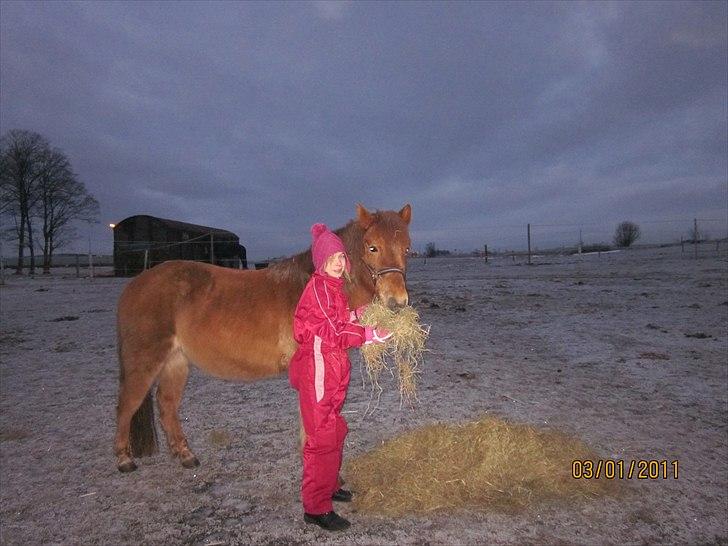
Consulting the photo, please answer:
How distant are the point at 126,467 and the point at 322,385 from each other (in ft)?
7.50

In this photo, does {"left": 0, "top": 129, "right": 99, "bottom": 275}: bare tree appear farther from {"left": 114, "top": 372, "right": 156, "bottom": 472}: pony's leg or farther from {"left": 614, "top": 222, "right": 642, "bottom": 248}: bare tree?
{"left": 614, "top": 222, "right": 642, "bottom": 248}: bare tree

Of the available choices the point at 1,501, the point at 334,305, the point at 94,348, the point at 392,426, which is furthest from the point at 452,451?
the point at 94,348

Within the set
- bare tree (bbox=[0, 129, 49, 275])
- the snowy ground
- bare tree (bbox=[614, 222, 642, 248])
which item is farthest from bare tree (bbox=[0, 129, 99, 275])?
bare tree (bbox=[614, 222, 642, 248])

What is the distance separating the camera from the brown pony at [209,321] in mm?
3492

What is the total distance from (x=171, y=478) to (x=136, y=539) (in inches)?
34.4

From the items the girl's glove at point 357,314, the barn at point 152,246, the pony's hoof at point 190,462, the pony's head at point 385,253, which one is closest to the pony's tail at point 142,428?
the pony's hoof at point 190,462

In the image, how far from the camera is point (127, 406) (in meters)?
3.82

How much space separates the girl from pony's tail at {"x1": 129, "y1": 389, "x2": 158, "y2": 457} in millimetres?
1938

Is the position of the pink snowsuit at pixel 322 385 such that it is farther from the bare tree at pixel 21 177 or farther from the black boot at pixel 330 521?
the bare tree at pixel 21 177

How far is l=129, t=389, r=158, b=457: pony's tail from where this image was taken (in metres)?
3.96

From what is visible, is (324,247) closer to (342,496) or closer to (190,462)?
(342,496)

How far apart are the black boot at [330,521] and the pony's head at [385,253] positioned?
5.01 feet

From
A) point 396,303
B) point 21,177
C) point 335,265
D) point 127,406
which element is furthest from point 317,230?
point 21,177

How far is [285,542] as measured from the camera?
2795 mm
